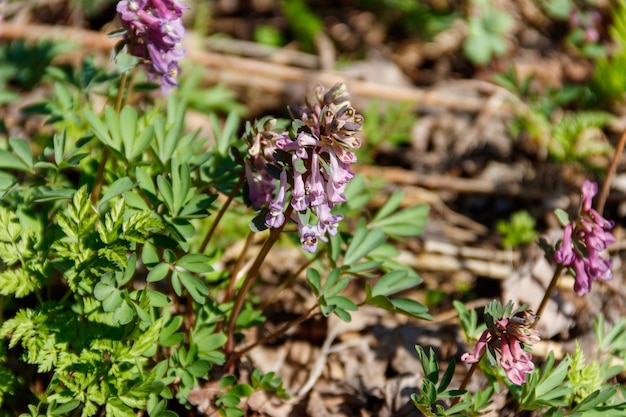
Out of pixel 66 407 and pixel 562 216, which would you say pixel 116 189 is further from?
pixel 562 216

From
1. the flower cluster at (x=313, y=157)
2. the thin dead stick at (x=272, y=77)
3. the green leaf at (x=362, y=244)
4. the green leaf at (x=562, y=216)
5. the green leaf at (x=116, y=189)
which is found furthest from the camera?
the thin dead stick at (x=272, y=77)

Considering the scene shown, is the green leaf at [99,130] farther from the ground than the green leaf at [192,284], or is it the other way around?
the green leaf at [99,130]

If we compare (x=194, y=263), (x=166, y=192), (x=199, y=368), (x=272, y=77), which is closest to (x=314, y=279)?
(x=194, y=263)

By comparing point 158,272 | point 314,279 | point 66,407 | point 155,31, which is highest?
point 155,31

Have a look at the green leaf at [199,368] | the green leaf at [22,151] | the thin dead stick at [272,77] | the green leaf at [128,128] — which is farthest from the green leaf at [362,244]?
the thin dead stick at [272,77]

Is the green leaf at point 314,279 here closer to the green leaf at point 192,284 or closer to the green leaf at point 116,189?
the green leaf at point 192,284

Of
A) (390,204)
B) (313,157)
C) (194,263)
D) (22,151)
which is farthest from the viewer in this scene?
(390,204)

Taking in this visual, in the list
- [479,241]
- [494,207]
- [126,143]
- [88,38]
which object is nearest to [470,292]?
[479,241]
